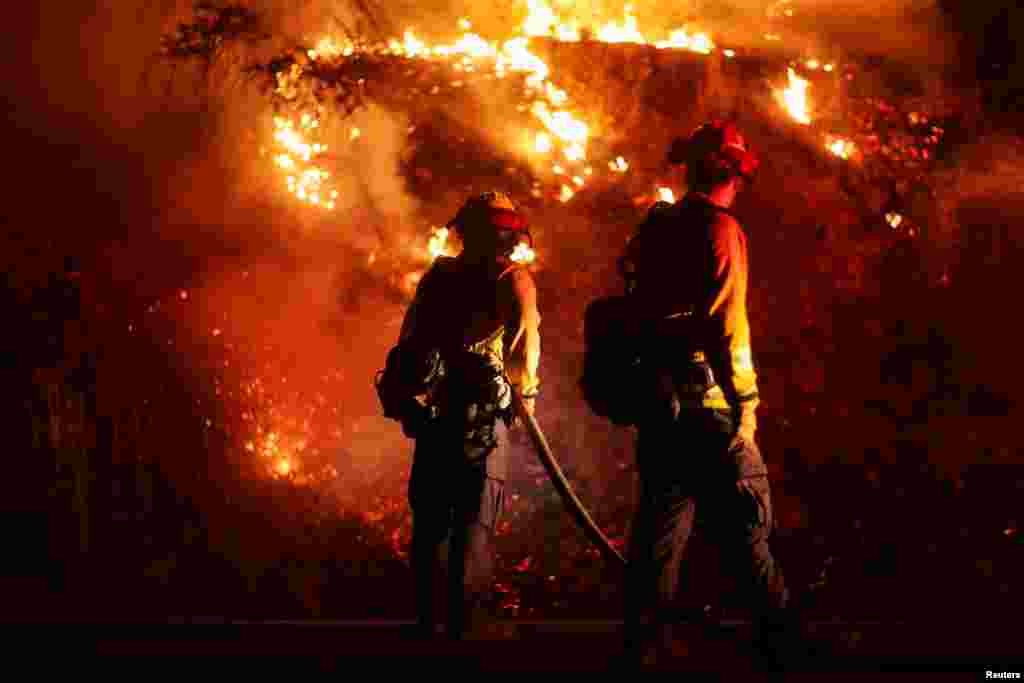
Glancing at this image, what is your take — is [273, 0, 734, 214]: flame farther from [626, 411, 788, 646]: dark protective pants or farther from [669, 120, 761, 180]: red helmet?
[626, 411, 788, 646]: dark protective pants

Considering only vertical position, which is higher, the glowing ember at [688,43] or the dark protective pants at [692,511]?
the glowing ember at [688,43]

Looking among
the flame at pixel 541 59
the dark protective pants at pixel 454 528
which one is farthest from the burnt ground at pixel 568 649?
the flame at pixel 541 59

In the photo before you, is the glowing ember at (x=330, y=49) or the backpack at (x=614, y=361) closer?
the backpack at (x=614, y=361)

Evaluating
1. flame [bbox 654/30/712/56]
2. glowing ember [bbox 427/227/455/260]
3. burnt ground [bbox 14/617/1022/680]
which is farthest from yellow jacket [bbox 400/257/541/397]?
flame [bbox 654/30/712/56]

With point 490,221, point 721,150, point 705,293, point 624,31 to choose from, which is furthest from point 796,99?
point 705,293

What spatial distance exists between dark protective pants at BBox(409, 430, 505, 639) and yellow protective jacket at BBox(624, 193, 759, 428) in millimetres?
1056

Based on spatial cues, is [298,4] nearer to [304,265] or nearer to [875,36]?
[304,265]

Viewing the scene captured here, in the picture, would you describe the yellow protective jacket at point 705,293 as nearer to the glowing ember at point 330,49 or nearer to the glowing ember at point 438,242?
the glowing ember at point 438,242

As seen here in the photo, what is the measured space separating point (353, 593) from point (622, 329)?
10.9ft

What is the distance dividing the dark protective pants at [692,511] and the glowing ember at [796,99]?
4.12 meters

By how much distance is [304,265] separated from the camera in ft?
23.8

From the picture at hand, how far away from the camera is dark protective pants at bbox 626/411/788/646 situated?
3.50 m

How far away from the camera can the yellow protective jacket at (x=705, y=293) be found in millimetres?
3471

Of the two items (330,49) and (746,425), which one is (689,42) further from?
(746,425)
